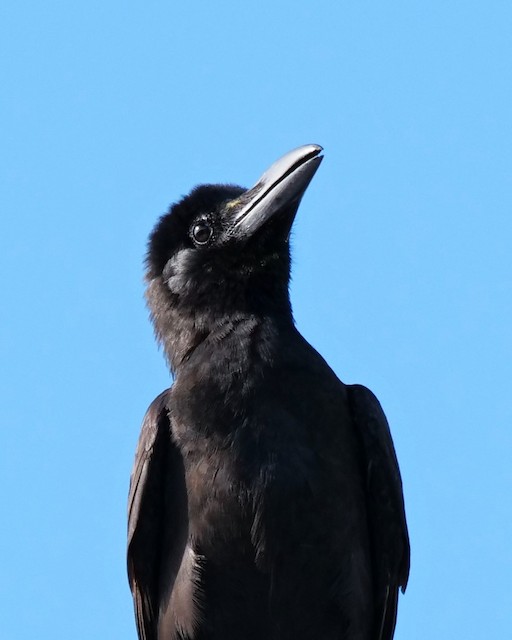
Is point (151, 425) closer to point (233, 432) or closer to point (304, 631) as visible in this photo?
point (233, 432)

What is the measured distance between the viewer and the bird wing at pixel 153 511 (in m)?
7.17

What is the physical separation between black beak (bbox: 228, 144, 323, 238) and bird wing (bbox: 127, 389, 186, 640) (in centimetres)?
129

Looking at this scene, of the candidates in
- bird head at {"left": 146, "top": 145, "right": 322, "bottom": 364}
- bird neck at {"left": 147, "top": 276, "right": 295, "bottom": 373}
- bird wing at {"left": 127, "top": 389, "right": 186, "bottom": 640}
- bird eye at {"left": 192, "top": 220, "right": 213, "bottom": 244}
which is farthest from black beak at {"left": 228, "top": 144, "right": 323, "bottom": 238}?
bird wing at {"left": 127, "top": 389, "right": 186, "bottom": 640}

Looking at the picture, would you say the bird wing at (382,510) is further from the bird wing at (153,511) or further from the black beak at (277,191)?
the black beak at (277,191)

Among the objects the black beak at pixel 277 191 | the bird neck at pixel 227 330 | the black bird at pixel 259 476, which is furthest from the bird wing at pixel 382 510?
the black beak at pixel 277 191

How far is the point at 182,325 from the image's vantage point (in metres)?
7.66

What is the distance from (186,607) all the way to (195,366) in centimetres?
137

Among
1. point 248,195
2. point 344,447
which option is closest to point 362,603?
point 344,447

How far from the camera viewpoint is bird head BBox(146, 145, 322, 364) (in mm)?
7598

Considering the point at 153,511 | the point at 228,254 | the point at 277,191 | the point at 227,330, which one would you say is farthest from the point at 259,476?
the point at 277,191

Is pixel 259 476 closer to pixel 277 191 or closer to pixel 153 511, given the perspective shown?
pixel 153 511

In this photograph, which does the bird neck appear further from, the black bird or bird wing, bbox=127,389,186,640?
bird wing, bbox=127,389,186,640

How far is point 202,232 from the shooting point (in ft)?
26.3

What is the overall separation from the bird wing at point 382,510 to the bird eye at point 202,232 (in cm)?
152
